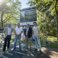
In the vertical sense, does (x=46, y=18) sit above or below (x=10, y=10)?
below

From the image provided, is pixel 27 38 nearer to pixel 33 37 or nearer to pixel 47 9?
pixel 33 37

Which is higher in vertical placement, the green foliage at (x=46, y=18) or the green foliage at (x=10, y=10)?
the green foliage at (x=10, y=10)

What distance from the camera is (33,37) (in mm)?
11508

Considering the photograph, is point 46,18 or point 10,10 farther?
point 10,10

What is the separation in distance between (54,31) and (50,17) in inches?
80.9

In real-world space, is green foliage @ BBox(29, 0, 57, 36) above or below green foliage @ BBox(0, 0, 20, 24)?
below

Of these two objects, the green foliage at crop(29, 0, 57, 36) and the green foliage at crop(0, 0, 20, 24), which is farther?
the green foliage at crop(0, 0, 20, 24)

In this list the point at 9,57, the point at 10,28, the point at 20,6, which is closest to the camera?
the point at 9,57

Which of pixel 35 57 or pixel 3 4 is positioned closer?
pixel 35 57

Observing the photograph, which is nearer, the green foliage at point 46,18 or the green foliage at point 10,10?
the green foliage at point 46,18

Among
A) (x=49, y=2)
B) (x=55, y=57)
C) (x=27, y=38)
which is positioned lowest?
(x=55, y=57)

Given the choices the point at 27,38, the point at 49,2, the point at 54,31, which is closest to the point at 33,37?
the point at 27,38

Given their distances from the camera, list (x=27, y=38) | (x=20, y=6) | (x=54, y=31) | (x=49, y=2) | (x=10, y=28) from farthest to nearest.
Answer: (x=20, y=6) → (x=54, y=31) → (x=49, y=2) → (x=27, y=38) → (x=10, y=28)

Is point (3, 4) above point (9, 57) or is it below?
above
